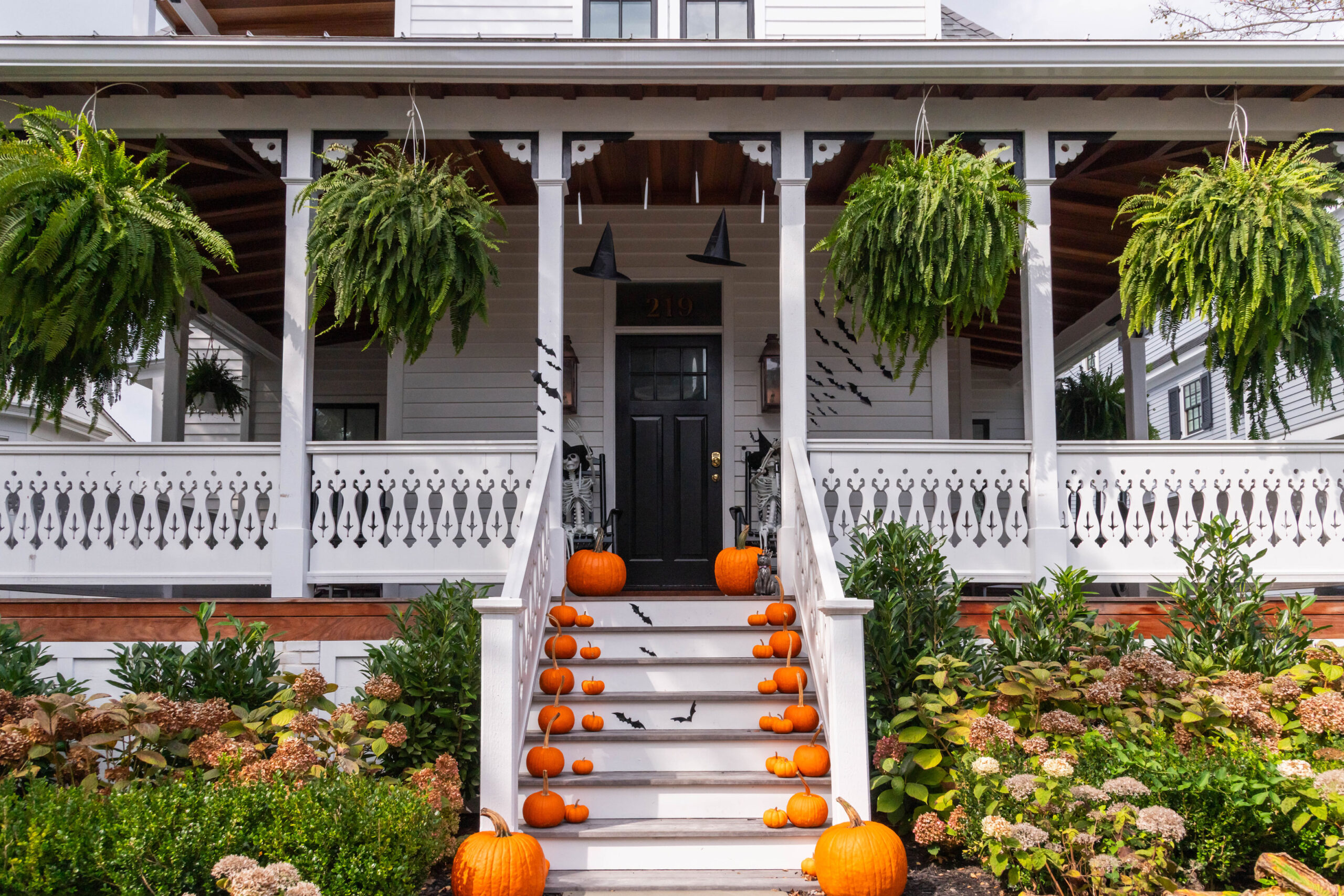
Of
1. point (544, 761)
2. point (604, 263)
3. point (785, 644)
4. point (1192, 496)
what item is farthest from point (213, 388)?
point (1192, 496)

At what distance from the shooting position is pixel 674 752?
4.72 meters

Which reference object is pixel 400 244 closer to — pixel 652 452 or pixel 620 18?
pixel 652 452

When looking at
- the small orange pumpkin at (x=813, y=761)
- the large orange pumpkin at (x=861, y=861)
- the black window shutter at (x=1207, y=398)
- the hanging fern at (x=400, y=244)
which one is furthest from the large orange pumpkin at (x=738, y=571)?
the black window shutter at (x=1207, y=398)

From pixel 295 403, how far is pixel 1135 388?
7.16 meters

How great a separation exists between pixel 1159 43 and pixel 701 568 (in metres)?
4.53

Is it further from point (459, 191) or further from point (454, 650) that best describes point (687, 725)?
point (459, 191)

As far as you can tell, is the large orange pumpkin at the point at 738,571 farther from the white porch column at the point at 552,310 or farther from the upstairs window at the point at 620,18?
the upstairs window at the point at 620,18

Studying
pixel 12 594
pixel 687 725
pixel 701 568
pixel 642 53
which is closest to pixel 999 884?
pixel 687 725

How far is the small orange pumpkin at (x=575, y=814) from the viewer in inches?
171

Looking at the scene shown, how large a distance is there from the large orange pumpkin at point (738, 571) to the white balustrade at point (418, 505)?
1.24 m

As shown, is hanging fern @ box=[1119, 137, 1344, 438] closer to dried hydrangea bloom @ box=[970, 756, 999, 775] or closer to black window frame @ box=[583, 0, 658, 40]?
dried hydrangea bloom @ box=[970, 756, 999, 775]

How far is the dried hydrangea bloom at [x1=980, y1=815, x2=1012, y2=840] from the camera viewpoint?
139 inches

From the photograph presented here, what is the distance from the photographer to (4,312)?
5.03m

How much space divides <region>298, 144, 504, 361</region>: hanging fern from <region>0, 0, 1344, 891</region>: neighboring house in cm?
68
